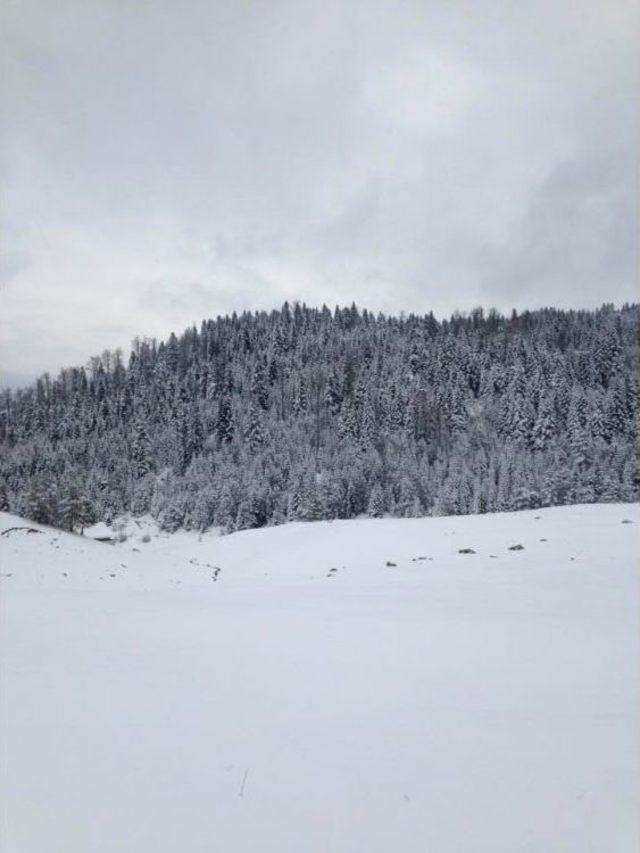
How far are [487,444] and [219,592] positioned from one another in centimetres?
10195

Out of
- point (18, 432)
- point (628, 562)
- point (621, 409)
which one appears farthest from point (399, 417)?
point (18, 432)

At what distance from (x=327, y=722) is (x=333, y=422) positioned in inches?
4676

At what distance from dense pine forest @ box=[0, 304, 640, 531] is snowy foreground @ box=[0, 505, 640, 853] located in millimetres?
48364

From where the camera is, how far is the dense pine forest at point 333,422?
256 feet

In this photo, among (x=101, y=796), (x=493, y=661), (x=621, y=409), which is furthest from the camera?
(x=621, y=409)

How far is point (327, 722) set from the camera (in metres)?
4.87

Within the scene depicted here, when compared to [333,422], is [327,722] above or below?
below

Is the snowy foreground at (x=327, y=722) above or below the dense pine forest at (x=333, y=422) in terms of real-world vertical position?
below

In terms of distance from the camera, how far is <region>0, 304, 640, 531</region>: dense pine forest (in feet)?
256

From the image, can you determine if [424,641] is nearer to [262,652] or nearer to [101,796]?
[262,652]

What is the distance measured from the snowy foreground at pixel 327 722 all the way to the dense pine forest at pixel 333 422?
48.4m

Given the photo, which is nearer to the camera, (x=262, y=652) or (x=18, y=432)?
(x=262, y=652)

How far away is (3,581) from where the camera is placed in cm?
1466

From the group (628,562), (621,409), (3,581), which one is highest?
(621,409)
